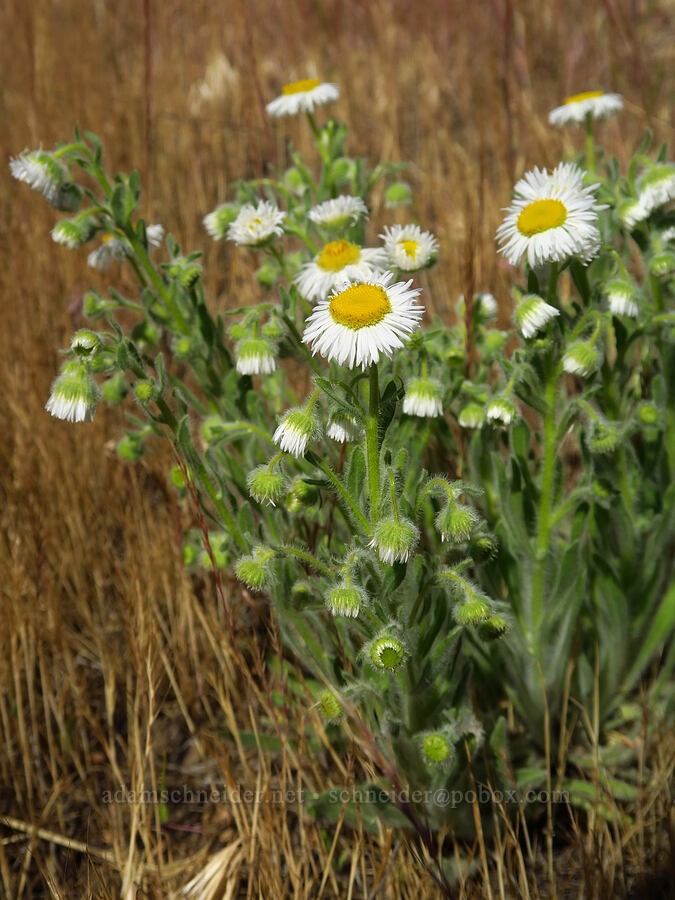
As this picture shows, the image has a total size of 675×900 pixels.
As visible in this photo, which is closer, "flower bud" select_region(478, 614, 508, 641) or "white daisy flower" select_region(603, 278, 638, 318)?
"flower bud" select_region(478, 614, 508, 641)

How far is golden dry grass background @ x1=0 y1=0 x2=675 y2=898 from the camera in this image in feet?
6.35

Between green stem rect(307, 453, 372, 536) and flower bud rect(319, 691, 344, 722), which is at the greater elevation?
green stem rect(307, 453, 372, 536)

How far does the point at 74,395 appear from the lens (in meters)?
1.62

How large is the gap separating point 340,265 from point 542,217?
470mm

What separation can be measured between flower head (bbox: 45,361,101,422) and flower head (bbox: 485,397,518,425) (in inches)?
33.8

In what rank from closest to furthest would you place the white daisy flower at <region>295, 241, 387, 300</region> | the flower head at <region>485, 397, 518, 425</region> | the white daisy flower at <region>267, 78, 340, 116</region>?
the flower head at <region>485, 397, 518, 425</region>
the white daisy flower at <region>295, 241, 387, 300</region>
the white daisy flower at <region>267, 78, 340, 116</region>

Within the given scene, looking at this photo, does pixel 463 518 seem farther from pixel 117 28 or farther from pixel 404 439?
pixel 117 28

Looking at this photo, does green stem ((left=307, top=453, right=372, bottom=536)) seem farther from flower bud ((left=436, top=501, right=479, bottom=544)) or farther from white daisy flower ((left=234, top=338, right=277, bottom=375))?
white daisy flower ((left=234, top=338, right=277, bottom=375))

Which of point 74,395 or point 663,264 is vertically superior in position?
point 663,264

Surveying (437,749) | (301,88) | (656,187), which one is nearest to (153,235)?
(301,88)

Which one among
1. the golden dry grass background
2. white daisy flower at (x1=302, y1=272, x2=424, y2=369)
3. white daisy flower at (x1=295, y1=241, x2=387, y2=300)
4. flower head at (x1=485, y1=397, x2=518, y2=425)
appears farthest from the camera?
the golden dry grass background

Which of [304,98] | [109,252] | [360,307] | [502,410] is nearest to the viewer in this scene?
[360,307]

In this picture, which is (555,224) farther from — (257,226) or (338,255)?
(257,226)

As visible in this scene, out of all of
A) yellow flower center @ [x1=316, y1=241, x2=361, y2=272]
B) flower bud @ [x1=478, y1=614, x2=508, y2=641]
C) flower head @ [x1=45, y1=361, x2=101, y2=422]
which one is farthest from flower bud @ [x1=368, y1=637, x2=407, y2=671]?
yellow flower center @ [x1=316, y1=241, x2=361, y2=272]
